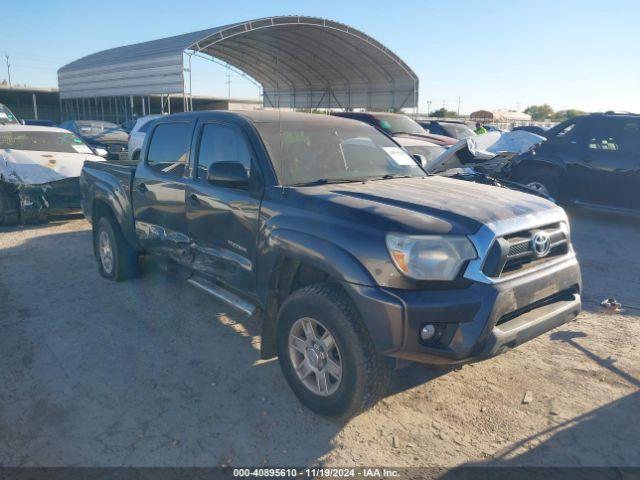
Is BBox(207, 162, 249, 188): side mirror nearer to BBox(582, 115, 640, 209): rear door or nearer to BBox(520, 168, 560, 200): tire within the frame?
BBox(520, 168, 560, 200): tire

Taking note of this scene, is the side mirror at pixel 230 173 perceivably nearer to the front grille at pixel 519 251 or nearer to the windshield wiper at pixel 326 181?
the windshield wiper at pixel 326 181

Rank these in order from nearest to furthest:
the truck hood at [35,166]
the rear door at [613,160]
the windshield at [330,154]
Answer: the windshield at [330,154], the rear door at [613,160], the truck hood at [35,166]

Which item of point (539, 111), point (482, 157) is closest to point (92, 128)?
point (482, 157)

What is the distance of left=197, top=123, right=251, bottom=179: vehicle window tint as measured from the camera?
3986 millimetres

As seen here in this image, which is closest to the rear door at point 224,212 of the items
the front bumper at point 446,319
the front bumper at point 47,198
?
the front bumper at point 446,319

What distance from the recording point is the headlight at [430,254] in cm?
286

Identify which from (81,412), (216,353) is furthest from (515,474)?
(81,412)

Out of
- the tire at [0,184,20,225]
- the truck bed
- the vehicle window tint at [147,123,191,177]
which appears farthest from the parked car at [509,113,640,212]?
the tire at [0,184,20,225]

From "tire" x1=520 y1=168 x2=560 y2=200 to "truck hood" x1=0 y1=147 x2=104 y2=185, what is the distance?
7.92 m

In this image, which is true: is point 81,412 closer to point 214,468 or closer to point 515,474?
point 214,468

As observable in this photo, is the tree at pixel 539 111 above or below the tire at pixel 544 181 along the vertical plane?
above

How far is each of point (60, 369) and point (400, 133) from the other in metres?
10.3

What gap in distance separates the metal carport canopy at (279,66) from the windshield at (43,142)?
12701 millimetres

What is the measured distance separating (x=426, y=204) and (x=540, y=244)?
76cm
